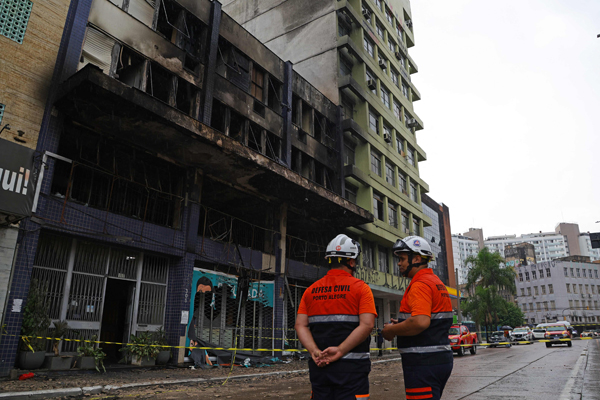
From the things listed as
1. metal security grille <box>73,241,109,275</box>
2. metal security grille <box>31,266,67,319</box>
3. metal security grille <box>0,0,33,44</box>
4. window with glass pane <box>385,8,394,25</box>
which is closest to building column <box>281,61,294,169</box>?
metal security grille <box>73,241,109,275</box>

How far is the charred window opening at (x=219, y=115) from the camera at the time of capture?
18322 mm

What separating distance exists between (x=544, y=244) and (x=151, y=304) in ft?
565

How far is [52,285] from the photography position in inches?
481

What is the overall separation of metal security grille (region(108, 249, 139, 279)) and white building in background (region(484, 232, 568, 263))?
156 meters

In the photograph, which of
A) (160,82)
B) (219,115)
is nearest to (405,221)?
(219,115)

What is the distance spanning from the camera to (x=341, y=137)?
88.4 feet

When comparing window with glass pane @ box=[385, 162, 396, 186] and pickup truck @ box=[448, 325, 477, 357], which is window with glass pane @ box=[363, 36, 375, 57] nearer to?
window with glass pane @ box=[385, 162, 396, 186]

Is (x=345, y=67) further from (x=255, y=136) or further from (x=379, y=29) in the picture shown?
(x=255, y=136)

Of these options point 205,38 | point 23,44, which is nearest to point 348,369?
point 23,44

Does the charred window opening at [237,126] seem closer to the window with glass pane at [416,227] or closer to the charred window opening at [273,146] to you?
the charred window opening at [273,146]

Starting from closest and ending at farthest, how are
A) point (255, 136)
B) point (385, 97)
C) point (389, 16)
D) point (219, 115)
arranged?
point (219, 115)
point (255, 136)
point (385, 97)
point (389, 16)

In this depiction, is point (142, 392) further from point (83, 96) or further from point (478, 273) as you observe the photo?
point (478, 273)

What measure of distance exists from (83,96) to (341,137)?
17155mm

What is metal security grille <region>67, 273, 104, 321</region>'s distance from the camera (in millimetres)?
12655
